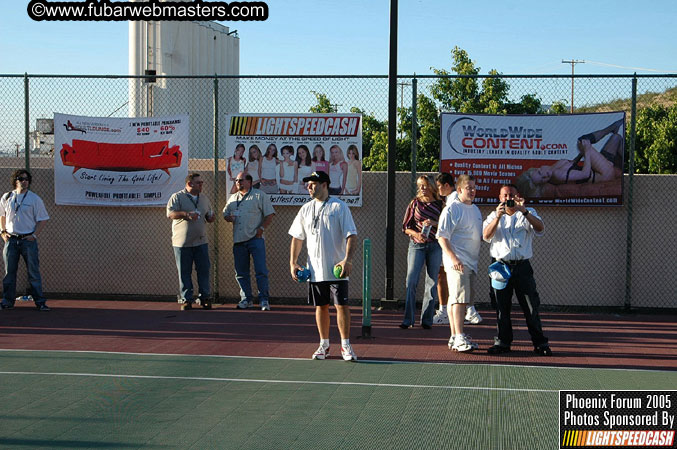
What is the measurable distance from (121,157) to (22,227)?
75.2 inches

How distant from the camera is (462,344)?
8.97m

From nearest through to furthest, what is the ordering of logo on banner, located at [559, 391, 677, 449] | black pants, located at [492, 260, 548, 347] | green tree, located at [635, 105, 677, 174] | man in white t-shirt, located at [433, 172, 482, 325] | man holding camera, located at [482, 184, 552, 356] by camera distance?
logo on banner, located at [559, 391, 677, 449], man holding camera, located at [482, 184, 552, 356], black pants, located at [492, 260, 548, 347], man in white t-shirt, located at [433, 172, 482, 325], green tree, located at [635, 105, 677, 174]

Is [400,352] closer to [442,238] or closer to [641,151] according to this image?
[442,238]

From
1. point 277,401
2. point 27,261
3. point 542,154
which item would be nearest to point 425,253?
point 542,154

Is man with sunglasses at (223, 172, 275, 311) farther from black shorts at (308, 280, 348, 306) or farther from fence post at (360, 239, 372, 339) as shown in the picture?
black shorts at (308, 280, 348, 306)

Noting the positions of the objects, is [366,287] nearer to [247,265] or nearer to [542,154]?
[247,265]

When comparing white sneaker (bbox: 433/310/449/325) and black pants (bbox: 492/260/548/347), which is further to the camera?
white sneaker (bbox: 433/310/449/325)

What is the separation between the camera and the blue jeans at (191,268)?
487 inches

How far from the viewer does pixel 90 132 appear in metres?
13.1

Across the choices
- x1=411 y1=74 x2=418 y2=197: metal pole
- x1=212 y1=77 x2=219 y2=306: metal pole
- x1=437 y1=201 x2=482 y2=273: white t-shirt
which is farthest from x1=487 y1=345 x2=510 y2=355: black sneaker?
x1=212 y1=77 x2=219 y2=306: metal pole

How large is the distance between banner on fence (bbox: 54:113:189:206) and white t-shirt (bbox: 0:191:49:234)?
1.07 meters

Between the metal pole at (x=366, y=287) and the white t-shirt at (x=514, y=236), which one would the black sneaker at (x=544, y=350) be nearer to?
the white t-shirt at (x=514, y=236)

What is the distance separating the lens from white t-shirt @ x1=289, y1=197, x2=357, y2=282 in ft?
27.5

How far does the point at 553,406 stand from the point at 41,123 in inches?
436
